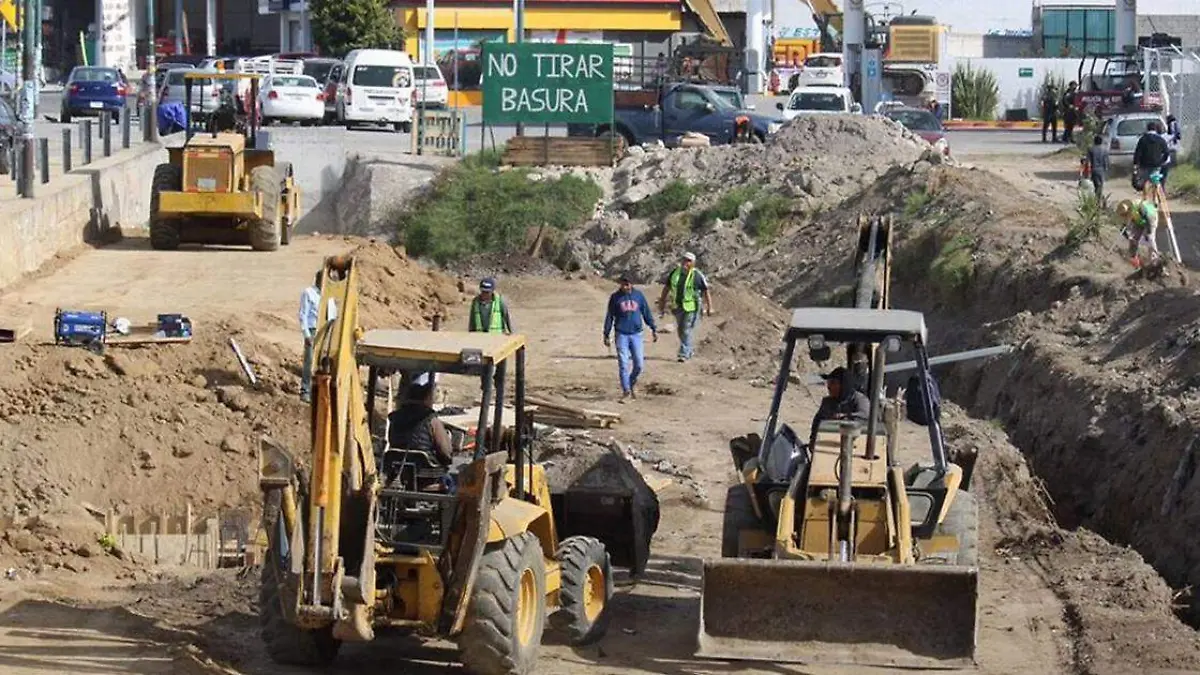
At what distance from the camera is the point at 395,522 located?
37.8 feet

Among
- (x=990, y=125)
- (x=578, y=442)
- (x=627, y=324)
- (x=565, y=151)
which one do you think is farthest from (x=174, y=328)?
(x=990, y=125)

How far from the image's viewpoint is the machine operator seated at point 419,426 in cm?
1190

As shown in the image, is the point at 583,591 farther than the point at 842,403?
No

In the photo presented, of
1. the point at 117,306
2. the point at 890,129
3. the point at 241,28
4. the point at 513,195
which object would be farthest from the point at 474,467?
the point at 241,28

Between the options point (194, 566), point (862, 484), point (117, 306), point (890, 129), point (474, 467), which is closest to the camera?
point (474, 467)

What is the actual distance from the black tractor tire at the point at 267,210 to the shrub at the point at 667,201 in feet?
24.6

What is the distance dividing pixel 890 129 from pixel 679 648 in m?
26.9

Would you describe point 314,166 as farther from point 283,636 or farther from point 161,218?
point 283,636

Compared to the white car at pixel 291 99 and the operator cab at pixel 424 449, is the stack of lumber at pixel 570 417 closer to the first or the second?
the operator cab at pixel 424 449

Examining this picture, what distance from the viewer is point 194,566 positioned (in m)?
16.5

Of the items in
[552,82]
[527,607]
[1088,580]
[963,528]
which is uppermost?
[552,82]

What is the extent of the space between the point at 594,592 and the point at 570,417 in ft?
26.4

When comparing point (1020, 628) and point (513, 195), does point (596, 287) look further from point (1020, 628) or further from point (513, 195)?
point (1020, 628)

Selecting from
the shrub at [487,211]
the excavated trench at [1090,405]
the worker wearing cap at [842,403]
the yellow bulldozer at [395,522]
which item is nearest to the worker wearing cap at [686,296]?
the excavated trench at [1090,405]
